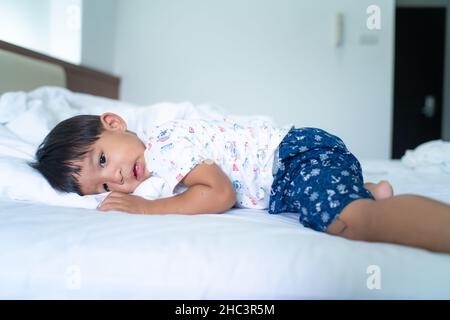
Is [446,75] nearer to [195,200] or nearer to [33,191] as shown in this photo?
[195,200]

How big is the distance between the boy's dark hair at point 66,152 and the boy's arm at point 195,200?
0.15m

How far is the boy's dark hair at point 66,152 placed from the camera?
0.84m

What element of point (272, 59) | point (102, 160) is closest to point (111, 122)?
point (102, 160)

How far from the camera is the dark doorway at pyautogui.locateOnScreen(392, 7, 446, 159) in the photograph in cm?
366

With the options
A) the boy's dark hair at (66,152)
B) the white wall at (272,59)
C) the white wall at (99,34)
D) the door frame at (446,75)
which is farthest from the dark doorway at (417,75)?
the boy's dark hair at (66,152)

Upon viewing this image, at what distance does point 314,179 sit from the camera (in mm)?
730

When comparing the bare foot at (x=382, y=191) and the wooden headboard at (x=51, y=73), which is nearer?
the bare foot at (x=382, y=191)

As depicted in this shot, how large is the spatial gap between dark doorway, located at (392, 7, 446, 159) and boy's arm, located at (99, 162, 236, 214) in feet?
11.2

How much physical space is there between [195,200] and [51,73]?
116 centimetres

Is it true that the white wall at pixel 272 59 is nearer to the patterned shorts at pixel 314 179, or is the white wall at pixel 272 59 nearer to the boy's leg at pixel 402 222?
the patterned shorts at pixel 314 179

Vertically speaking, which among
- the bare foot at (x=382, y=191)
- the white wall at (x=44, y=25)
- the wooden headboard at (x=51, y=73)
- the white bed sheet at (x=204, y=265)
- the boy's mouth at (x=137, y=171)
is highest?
the white wall at (x=44, y=25)

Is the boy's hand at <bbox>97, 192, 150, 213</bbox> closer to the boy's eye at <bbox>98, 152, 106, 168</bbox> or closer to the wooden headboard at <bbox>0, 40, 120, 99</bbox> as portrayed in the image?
the boy's eye at <bbox>98, 152, 106, 168</bbox>

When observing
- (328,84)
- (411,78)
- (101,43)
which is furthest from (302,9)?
(411,78)

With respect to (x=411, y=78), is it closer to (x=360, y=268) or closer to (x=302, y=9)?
(x=302, y=9)
